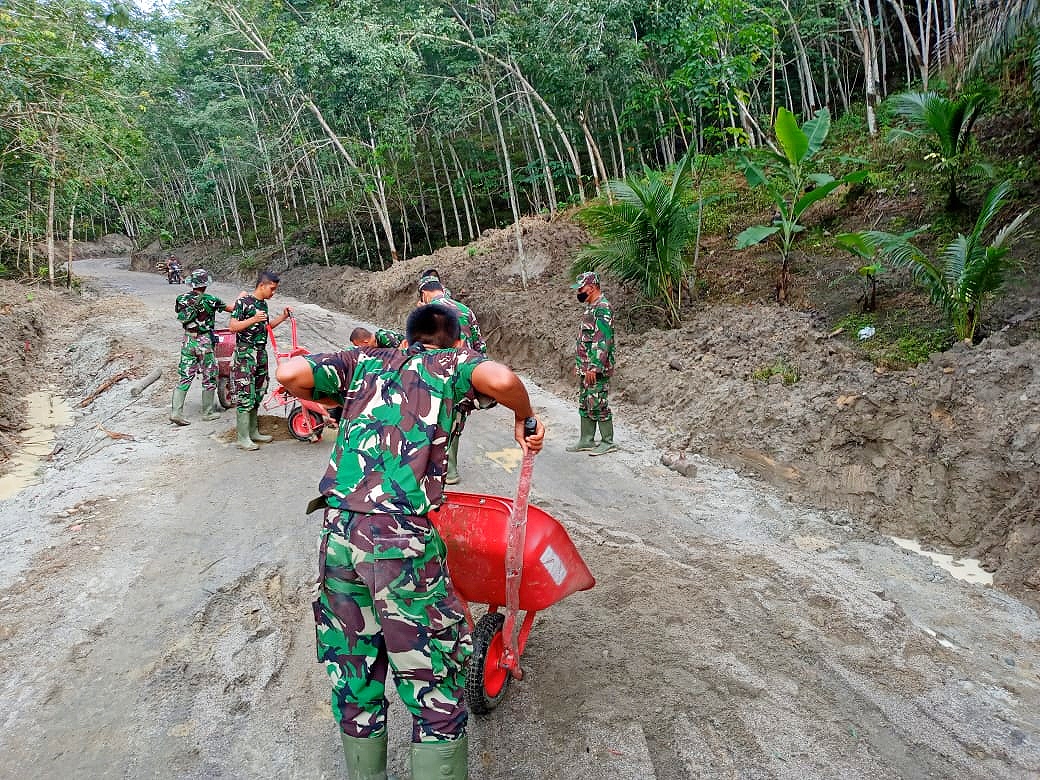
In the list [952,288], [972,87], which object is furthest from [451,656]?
[972,87]

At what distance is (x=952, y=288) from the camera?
604cm

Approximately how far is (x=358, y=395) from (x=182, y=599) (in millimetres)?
2604

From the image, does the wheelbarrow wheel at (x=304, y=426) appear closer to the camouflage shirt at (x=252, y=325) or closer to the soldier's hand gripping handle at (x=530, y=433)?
the camouflage shirt at (x=252, y=325)

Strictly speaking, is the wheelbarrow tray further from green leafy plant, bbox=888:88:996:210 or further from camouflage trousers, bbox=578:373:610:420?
green leafy plant, bbox=888:88:996:210

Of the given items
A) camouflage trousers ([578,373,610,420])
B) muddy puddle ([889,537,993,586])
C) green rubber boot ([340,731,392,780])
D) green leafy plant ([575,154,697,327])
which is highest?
green leafy plant ([575,154,697,327])

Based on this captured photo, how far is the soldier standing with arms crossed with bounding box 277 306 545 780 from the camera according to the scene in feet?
7.31

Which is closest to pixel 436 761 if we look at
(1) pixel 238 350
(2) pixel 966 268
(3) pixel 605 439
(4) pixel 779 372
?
(3) pixel 605 439

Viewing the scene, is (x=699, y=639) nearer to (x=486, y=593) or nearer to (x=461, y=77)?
(x=486, y=593)

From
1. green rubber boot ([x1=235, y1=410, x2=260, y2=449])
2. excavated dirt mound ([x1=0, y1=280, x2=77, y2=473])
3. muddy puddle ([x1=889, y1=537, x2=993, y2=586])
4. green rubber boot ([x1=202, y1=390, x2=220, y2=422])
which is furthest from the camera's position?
excavated dirt mound ([x1=0, y1=280, x2=77, y2=473])

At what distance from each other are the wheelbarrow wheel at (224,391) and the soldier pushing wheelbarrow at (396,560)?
252 inches

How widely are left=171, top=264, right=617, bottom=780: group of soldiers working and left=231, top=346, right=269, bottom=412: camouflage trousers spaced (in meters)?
4.74

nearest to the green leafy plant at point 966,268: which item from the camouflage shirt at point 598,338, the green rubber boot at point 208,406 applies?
the camouflage shirt at point 598,338

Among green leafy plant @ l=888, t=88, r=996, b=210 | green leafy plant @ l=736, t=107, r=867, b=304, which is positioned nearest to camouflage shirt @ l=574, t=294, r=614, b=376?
green leafy plant @ l=736, t=107, r=867, b=304

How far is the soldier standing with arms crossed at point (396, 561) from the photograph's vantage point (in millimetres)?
2229
